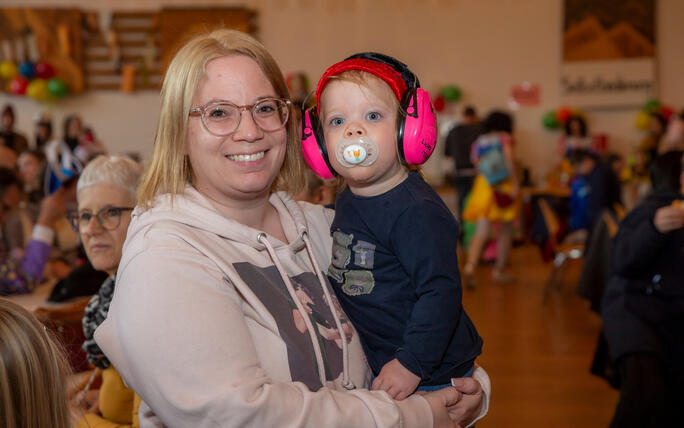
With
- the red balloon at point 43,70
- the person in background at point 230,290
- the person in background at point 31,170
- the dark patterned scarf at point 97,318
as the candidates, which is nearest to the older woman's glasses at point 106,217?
the dark patterned scarf at point 97,318

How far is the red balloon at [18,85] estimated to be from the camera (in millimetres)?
10094

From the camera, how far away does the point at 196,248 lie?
126 cm

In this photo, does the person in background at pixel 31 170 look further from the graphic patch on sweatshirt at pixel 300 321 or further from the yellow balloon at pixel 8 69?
the graphic patch on sweatshirt at pixel 300 321

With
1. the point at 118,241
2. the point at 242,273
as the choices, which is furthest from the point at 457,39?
the point at 242,273

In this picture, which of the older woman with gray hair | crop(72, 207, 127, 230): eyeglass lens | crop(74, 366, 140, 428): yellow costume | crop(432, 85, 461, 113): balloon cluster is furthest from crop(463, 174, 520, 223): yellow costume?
crop(74, 366, 140, 428): yellow costume

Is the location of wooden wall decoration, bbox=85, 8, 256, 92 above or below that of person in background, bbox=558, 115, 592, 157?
above

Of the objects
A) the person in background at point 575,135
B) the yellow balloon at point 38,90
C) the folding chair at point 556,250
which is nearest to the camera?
the folding chair at point 556,250

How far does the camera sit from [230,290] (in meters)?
1.24

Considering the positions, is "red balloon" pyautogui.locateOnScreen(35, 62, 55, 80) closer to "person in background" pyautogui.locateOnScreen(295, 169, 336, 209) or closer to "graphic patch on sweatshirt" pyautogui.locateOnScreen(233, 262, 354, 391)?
"person in background" pyautogui.locateOnScreen(295, 169, 336, 209)

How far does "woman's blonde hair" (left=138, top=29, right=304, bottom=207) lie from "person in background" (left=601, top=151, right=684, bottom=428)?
2.01 metres

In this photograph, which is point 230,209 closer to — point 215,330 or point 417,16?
point 215,330

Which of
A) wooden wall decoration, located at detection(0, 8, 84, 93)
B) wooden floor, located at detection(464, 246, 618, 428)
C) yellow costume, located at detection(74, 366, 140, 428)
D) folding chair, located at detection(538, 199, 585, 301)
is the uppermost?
wooden wall decoration, located at detection(0, 8, 84, 93)

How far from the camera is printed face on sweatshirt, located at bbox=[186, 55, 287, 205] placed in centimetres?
139

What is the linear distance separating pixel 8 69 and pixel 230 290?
1037 centimetres
